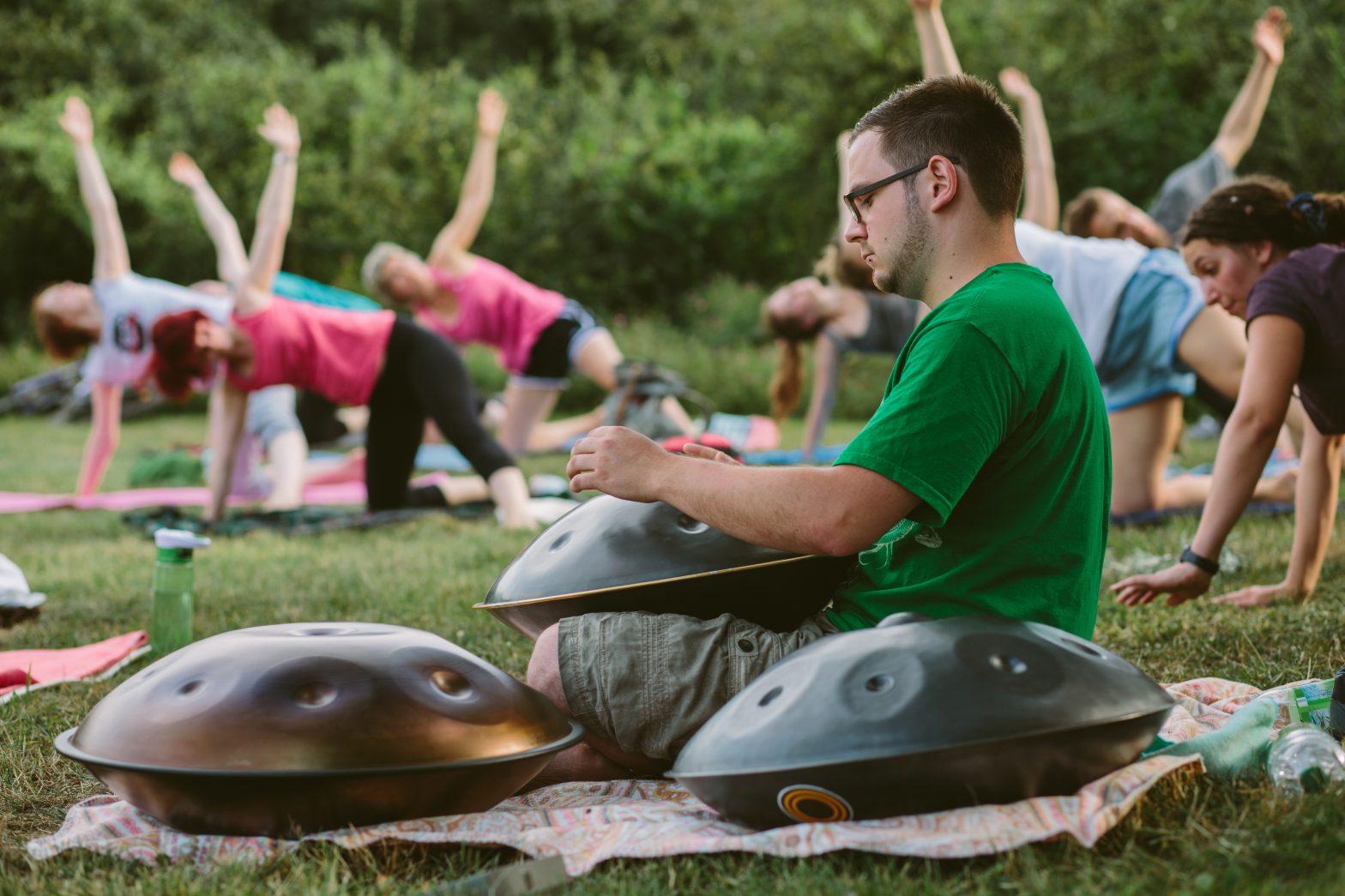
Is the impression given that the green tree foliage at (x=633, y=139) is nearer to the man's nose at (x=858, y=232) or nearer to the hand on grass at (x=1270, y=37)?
the hand on grass at (x=1270, y=37)

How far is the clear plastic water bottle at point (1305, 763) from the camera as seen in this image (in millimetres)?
2449

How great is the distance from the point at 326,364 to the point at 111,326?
7.18 ft

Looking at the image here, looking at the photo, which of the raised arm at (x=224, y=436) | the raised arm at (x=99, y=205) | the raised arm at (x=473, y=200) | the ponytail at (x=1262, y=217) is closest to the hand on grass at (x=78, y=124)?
the raised arm at (x=99, y=205)

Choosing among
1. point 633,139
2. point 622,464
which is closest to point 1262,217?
point 622,464

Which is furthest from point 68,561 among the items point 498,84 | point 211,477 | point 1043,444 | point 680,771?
point 498,84

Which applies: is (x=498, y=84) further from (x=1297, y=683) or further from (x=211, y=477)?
(x=1297, y=683)

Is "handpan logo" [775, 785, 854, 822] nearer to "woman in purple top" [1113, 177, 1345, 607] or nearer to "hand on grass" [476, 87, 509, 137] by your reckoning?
"woman in purple top" [1113, 177, 1345, 607]

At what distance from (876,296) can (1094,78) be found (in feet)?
41.6

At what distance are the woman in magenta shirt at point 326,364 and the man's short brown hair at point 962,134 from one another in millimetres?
4995

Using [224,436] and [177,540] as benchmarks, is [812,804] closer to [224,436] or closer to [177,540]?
[177,540]

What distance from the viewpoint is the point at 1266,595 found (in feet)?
14.4

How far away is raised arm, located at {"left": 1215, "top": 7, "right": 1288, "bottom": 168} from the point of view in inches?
276

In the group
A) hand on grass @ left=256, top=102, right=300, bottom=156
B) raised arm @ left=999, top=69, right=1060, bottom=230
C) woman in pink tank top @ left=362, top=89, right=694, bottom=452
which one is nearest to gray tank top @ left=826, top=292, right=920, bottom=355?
raised arm @ left=999, top=69, right=1060, bottom=230

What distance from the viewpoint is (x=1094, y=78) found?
1988 centimetres
